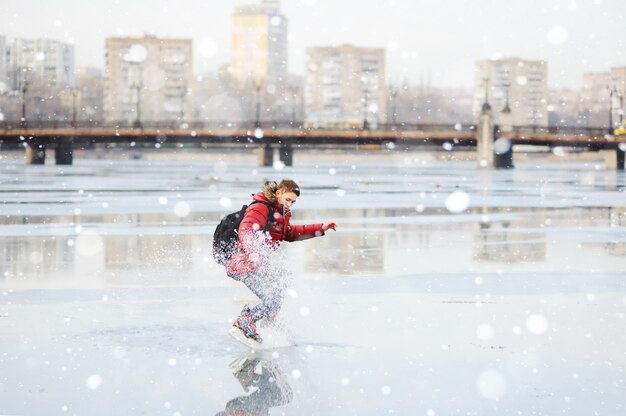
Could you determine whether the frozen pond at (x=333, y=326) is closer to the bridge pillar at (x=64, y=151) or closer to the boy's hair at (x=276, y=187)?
the boy's hair at (x=276, y=187)

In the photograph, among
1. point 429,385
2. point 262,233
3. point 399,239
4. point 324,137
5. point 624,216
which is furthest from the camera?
point 324,137

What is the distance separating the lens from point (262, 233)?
26.9ft

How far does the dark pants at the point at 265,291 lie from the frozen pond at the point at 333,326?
0.29m

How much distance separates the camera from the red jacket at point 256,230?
26.6 ft

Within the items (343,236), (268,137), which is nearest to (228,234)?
(343,236)

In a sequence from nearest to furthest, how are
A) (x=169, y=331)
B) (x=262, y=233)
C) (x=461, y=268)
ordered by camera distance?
(x=262, y=233), (x=169, y=331), (x=461, y=268)

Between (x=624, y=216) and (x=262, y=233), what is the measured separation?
707 inches

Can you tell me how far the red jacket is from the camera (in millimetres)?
8102

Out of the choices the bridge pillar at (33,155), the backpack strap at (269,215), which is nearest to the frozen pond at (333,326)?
the backpack strap at (269,215)

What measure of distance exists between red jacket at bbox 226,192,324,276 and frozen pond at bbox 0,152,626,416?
58 cm

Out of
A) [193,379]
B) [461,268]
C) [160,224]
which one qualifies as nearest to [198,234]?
[160,224]

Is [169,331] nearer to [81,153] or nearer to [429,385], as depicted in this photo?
[429,385]

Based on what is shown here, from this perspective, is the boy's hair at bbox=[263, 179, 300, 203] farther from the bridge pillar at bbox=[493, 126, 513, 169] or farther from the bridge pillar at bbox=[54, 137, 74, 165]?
the bridge pillar at bbox=[54, 137, 74, 165]

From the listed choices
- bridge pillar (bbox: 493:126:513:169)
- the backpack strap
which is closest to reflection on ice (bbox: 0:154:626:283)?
the backpack strap
